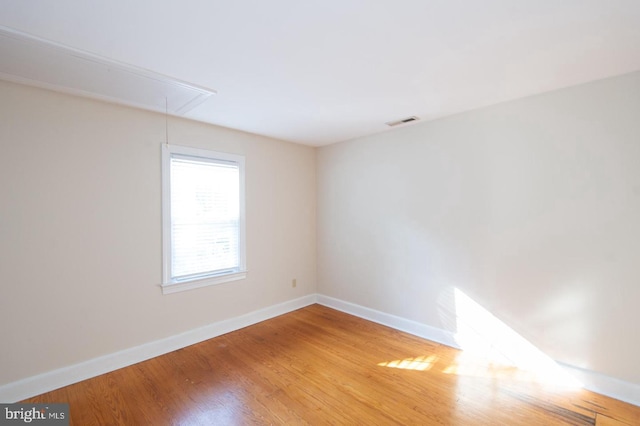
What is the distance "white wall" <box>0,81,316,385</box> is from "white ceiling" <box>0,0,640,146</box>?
0.93 meters

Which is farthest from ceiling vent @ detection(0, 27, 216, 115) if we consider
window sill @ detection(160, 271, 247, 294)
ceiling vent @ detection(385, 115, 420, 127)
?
ceiling vent @ detection(385, 115, 420, 127)

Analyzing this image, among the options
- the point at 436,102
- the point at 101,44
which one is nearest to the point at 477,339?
Result: the point at 436,102

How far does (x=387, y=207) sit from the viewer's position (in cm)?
368

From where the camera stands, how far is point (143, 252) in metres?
2.89

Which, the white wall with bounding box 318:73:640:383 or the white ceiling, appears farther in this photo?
the white wall with bounding box 318:73:640:383

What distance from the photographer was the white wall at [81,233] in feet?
7.37

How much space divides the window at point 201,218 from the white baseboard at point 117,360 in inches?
21.0

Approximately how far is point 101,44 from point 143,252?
1881 millimetres

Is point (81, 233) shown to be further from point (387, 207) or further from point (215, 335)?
point (387, 207)

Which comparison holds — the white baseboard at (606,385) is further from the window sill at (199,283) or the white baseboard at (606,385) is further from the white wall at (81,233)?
the white wall at (81,233)

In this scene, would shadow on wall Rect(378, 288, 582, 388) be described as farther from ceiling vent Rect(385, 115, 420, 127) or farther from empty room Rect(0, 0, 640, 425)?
ceiling vent Rect(385, 115, 420, 127)

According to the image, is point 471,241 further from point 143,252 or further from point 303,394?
point 143,252

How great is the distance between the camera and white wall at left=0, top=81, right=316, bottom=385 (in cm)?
225

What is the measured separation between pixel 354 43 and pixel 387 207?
2.25 metres
